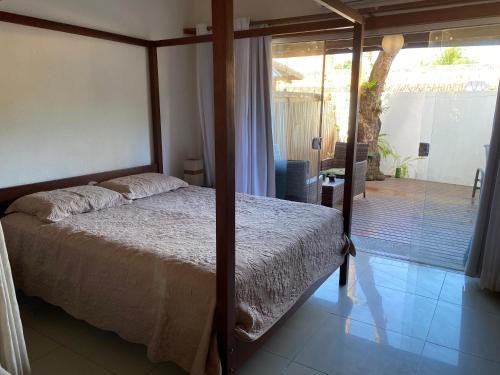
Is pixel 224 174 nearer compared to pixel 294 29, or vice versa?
pixel 224 174

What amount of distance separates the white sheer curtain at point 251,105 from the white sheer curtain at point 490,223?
1.90 meters

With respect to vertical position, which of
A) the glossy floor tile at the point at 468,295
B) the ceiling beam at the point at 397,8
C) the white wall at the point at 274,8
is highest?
the white wall at the point at 274,8

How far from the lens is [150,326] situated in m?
1.85

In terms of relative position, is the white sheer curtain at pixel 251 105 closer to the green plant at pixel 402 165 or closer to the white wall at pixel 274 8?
the white wall at pixel 274 8

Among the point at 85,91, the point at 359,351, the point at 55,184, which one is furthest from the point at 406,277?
the point at 85,91

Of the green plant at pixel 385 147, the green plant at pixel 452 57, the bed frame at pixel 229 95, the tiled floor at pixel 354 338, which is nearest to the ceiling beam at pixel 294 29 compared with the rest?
the bed frame at pixel 229 95

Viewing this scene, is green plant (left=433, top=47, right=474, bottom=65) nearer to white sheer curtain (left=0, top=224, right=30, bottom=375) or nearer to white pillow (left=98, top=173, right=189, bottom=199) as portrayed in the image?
white pillow (left=98, top=173, right=189, bottom=199)

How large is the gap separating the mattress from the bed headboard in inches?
7.1

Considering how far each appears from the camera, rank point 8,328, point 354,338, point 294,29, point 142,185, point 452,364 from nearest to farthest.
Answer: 1. point 8,328
2. point 452,364
3. point 354,338
4. point 294,29
5. point 142,185

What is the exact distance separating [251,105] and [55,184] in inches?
77.4

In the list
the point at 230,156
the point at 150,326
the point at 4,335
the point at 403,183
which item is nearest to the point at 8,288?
the point at 4,335

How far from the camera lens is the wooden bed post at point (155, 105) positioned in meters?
3.66

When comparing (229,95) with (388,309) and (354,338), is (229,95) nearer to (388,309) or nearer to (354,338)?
(354,338)

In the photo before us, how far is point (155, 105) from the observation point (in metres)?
3.77
